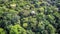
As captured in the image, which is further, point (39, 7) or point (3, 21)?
point (39, 7)

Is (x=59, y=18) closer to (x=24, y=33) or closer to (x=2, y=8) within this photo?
(x=24, y=33)

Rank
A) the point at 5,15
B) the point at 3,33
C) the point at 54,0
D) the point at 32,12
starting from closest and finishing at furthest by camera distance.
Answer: the point at 3,33 < the point at 5,15 < the point at 32,12 < the point at 54,0

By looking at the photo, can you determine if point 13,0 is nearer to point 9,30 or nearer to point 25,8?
point 25,8

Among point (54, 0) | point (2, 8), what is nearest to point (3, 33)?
point (2, 8)

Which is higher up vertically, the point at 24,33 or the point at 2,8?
the point at 2,8

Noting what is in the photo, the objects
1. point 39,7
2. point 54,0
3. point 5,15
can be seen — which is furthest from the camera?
point 54,0

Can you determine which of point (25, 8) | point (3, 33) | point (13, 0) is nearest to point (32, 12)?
point (25, 8)
